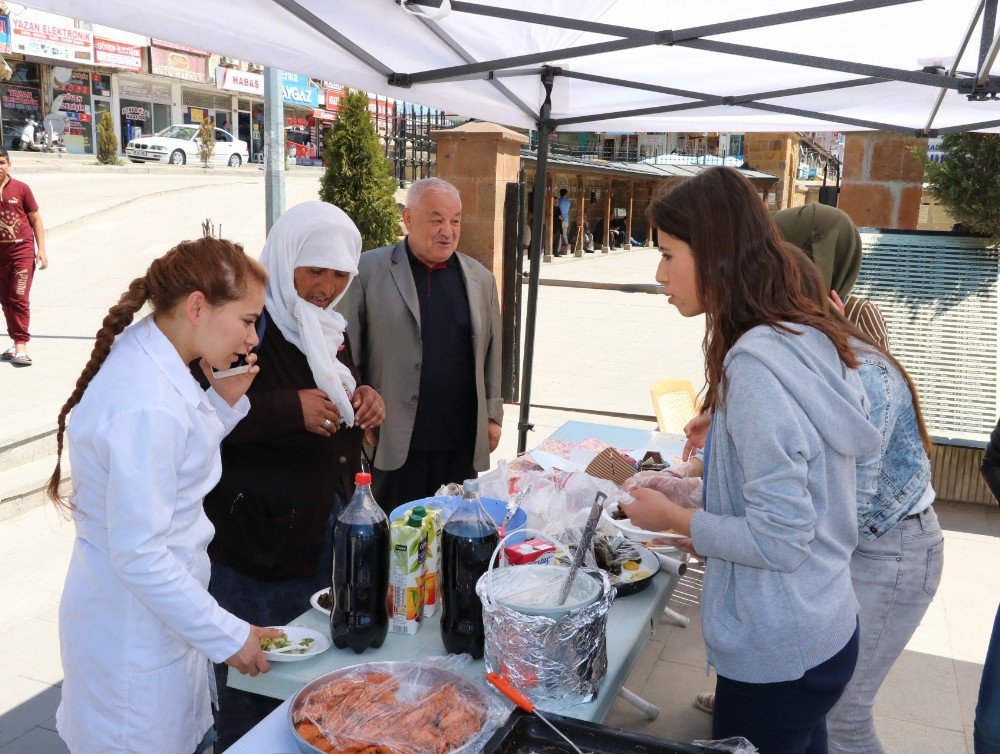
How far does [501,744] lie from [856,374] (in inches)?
37.6

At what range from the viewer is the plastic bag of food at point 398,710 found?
1.38 metres

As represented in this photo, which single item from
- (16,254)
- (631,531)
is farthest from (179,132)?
(631,531)

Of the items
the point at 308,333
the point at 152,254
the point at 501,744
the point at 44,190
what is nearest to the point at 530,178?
the point at 152,254

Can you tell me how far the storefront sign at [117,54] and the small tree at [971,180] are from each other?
29314 millimetres

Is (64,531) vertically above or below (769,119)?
below

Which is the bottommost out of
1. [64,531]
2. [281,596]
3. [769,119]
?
[64,531]

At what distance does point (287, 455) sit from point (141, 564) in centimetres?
89

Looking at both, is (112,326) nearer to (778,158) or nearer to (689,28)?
(689,28)

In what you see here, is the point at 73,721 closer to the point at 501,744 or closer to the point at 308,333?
the point at 501,744

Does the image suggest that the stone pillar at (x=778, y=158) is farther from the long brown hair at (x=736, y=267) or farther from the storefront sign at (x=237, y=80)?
the long brown hair at (x=736, y=267)

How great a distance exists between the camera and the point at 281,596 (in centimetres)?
236

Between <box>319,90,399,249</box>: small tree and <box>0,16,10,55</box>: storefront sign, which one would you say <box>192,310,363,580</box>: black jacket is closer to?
<box>319,90,399,249</box>: small tree

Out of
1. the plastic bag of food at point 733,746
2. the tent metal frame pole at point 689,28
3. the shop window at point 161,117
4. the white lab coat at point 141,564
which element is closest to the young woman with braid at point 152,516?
the white lab coat at point 141,564

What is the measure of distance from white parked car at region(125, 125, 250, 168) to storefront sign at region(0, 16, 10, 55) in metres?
4.22
